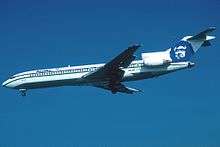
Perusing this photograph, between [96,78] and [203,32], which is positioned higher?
[203,32]

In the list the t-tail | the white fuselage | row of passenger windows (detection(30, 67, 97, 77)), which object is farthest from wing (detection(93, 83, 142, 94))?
the t-tail

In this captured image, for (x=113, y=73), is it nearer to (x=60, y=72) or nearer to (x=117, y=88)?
(x=117, y=88)

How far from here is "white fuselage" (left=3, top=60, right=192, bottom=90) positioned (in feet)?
217

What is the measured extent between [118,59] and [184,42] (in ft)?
36.2

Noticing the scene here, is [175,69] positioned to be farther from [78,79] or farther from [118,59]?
[78,79]

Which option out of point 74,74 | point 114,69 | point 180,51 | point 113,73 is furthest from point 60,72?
point 180,51

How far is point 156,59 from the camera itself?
65625 mm

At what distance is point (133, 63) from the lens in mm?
66500

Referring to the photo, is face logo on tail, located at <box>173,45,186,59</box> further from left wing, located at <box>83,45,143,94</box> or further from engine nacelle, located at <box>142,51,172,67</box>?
left wing, located at <box>83,45,143,94</box>

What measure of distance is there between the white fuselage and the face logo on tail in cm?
152

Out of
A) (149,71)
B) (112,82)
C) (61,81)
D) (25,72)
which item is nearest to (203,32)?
(149,71)

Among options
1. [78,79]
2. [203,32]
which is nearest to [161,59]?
[203,32]

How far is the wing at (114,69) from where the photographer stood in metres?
63.2

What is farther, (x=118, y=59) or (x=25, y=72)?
(x=25, y=72)
